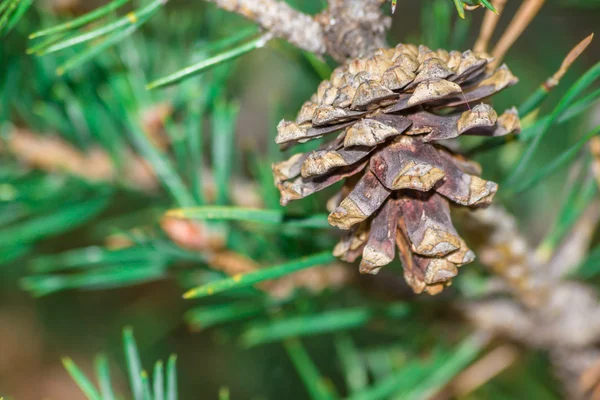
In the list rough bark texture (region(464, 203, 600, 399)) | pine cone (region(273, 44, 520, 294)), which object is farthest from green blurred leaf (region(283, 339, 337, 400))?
pine cone (region(273, 44, 520, 294))

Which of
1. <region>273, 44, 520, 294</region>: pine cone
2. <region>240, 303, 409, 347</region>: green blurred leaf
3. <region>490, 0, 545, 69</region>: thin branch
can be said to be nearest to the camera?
<region>273, 44, 520, 294</region>: pine cone

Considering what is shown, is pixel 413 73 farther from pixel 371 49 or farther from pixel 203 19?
pixel 203 19

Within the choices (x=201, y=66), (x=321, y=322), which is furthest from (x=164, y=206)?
(x=201, y=66)

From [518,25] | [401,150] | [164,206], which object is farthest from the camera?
[164,206]

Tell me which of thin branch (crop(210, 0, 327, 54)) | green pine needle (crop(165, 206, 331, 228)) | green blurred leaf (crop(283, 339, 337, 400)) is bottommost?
green blurred leaf (crop(283, 339, 337, 400))

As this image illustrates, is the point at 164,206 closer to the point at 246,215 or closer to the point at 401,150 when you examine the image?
the point at 246,215

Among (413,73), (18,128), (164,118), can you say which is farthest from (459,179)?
(18,128)

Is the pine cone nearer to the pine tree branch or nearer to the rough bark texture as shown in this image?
the pine tree branch
